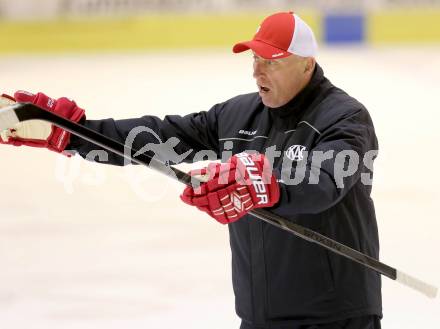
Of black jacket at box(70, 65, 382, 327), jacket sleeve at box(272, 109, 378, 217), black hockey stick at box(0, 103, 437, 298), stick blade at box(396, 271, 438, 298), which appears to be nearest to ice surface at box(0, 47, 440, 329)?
stick blade at box(396, 271, 438, 298)

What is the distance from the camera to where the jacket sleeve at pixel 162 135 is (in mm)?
2762

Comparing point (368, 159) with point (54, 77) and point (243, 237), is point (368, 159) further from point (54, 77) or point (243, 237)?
point (54, 77)

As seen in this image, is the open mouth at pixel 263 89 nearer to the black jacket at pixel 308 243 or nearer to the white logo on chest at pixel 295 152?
the black jacket at pixel 308 243

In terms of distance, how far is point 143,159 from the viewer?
7.24 ft

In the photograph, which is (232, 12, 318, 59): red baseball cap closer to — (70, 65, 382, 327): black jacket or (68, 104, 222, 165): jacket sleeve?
(70, 65, 382, 327): black jacket

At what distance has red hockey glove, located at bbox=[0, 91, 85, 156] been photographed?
104 inches

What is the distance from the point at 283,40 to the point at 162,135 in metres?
0.59

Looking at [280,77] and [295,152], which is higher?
[280,77]

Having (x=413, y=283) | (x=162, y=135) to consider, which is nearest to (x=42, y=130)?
(x=162, y=135)

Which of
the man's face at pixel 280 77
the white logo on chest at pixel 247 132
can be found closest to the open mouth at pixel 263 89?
the man's face at pixel 280 77

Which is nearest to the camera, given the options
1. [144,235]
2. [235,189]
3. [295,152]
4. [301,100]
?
[235,189]

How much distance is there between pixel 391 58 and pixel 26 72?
14.3 ft

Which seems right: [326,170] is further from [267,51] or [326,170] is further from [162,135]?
[162,135]

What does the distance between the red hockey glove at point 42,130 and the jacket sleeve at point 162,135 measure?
69 millimetres
